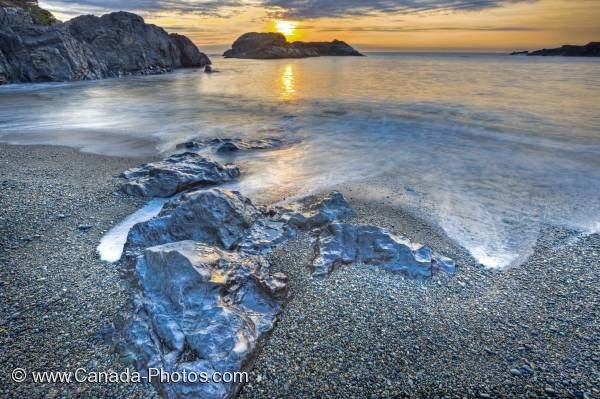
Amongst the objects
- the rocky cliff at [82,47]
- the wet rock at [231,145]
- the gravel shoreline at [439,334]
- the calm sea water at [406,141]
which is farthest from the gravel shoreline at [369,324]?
the rocky cliff at [82,47]

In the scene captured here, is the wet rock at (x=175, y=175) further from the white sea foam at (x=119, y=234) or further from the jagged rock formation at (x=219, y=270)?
the jagged rock formation at (x=219, y=270)

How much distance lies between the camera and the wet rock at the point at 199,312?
152 inches

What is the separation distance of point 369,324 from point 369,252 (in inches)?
66.7

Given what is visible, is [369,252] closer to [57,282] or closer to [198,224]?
[198,224]

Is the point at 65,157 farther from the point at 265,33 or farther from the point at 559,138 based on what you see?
the point at 265,33

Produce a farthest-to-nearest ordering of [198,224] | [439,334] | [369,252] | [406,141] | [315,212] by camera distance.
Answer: [406,141] < [315,212] < [198,224] < [369,252] < [439,334]

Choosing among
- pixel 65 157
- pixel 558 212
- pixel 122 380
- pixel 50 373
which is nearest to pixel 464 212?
Result: pixel 558 212

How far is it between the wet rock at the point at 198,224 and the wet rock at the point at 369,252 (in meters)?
1.67

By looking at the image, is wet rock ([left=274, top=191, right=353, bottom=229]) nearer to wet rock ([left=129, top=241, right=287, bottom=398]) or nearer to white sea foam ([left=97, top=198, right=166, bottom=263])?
wet rock ([left=129, top=241, right=287, bottom=398])

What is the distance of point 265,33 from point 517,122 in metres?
158

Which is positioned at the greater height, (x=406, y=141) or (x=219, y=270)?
(x=406, y=141)

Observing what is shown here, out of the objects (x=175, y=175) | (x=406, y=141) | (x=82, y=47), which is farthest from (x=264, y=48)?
(x=175, y=175)

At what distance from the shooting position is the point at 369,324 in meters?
4.75

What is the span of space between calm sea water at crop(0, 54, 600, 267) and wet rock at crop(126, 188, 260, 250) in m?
2.69
